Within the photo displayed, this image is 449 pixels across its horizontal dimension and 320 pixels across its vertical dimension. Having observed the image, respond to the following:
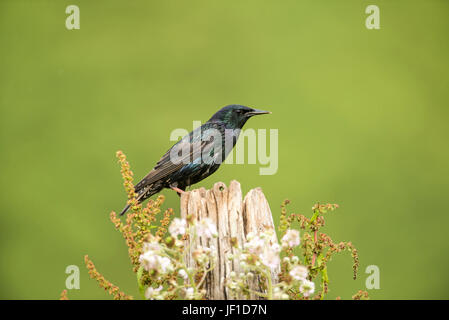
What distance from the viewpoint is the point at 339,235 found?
30.1 ft

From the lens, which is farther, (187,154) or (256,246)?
(187,154)

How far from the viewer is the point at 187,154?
5.63 meters

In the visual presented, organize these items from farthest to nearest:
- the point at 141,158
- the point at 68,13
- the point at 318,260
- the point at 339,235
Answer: the point at 68,13, the point at 141,158, the point at 339,235, the point at 318,260

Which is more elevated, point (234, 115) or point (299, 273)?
point (234, 115)

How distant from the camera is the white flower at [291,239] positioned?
113 inches

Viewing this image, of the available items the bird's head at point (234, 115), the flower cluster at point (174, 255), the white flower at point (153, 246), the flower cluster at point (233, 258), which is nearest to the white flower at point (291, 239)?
the flower cluster at point (233, 258)

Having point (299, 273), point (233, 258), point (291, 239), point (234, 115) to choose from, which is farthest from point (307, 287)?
point (234, 115)

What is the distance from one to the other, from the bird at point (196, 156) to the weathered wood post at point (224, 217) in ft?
6.12

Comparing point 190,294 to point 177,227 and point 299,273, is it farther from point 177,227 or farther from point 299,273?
point 299,273

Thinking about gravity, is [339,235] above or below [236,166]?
below

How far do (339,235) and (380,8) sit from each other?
633cm

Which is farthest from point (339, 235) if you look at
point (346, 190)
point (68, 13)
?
point (68, 13)

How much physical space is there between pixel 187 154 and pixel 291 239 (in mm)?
2851
